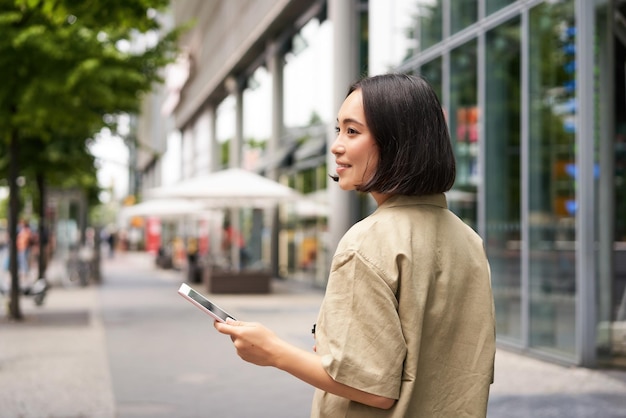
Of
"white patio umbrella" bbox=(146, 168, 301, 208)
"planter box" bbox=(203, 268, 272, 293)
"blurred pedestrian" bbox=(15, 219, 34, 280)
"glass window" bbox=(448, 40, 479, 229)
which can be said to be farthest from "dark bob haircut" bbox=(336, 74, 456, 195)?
"blurred pedestrian" bbox=(15, 219, 34, 280)

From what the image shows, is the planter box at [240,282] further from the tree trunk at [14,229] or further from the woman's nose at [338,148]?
the woman's nose at [338,148]

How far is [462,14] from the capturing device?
13.1 metres

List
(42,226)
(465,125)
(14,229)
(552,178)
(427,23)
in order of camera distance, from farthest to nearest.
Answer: (42,226), (14,229), (427,23), (465,125), (552,178)

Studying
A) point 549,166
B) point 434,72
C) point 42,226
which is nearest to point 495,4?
point 434,72

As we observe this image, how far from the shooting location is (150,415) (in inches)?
281

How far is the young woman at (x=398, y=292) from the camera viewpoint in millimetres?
1729

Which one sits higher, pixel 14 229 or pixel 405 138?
pixel 405 138

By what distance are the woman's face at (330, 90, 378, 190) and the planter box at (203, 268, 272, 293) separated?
793 inches

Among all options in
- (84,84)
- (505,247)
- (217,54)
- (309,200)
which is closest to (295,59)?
(309,200)

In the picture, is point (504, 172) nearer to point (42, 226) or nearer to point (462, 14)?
point (462, 14)

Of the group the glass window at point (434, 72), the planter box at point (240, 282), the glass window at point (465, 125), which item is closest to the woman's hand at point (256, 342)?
the glass window at point (465, 125)

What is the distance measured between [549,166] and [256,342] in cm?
934

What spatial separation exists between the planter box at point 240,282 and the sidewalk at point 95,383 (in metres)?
8.90

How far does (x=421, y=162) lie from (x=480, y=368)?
1.39ft
